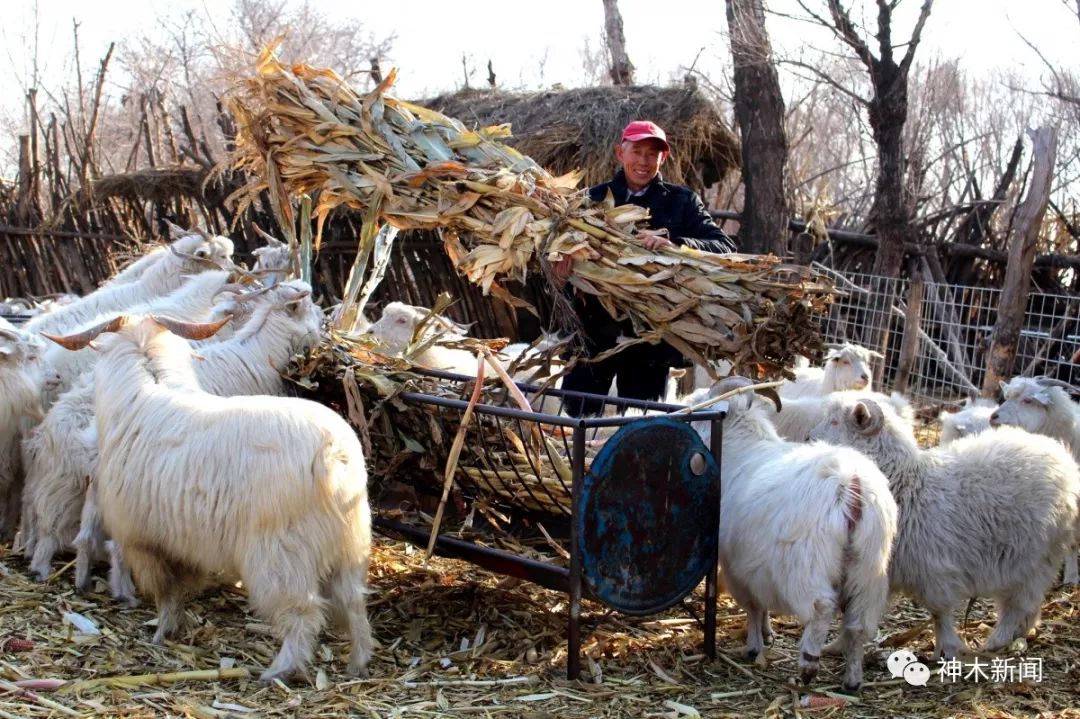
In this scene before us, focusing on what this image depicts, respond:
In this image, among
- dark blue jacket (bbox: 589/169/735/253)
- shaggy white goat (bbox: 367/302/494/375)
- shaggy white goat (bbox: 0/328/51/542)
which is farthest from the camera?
shaggy white goat (bbox: 367/302/494/375)

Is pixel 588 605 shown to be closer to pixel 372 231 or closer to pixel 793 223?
pixel 372 231

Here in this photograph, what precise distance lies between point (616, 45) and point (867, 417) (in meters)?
12.0

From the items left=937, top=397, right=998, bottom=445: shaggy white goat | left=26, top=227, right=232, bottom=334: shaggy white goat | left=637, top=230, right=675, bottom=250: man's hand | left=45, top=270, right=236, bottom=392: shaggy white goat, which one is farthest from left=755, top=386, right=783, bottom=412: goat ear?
left=26, top=227, right=232, bottom=334: shaggy white goat

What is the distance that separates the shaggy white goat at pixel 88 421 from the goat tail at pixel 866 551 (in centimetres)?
271

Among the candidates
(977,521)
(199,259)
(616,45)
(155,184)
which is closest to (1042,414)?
(977,521)

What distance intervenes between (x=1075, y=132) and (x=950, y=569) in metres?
13.9

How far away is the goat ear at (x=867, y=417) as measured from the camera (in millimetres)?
4965

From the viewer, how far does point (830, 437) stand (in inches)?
204

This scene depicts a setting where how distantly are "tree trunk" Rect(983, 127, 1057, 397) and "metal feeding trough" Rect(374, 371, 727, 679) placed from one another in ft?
14.5

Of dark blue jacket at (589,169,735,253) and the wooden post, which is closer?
dark blue jacket at (589,169,735,253)

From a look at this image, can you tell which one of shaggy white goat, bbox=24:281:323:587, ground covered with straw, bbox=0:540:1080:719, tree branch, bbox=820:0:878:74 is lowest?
ground covered with straw, bbox=0:540:1080:719

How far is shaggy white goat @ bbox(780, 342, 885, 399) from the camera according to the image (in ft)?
25.3

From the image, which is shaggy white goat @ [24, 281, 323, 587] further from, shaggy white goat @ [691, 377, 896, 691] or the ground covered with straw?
shaggy white goat @ [691, 377, 896, 691]

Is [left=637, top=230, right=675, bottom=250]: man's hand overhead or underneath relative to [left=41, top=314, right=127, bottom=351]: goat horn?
overhead
